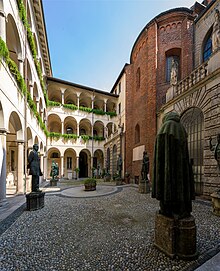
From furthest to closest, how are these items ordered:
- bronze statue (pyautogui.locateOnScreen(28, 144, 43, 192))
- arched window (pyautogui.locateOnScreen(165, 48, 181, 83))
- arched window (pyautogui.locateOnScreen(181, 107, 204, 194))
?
arched window (pyautogui.locateOnScreen(165, 48, 181, 83))
arched window (pyautogui.locateOnScreen(181, 107, 204, 194))
bronze statue (pyautogui.locateOnScreen(28, 144, 43, 192))

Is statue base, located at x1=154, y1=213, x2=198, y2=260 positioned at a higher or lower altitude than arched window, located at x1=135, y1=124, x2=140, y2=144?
lower

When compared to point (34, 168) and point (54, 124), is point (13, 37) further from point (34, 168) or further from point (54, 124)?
point (54, 124)

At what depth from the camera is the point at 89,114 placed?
2650cm

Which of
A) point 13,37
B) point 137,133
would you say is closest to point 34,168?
point 13,37

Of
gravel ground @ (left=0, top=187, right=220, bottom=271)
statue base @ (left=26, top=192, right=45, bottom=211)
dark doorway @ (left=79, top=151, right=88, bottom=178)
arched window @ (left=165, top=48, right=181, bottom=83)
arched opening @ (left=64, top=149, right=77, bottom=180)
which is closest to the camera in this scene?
gravel ground @ (left=0, top=187, right=220, bottom=271)

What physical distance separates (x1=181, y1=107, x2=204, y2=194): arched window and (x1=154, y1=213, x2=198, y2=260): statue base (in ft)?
22.1

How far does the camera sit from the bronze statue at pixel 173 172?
3059 mm

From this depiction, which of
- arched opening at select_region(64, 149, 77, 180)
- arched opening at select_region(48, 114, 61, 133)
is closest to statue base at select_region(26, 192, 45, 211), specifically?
arched opening at select_region(64, 149, 77, 180)

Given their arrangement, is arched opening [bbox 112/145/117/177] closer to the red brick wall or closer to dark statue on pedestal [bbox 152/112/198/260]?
the red brick wall

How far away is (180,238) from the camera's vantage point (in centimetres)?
301

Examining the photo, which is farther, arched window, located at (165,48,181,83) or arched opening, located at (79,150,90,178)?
arched opening, located at (79,150,90,178)

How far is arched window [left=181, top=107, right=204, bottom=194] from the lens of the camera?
8930 mm

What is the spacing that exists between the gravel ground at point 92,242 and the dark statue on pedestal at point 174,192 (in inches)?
9.6

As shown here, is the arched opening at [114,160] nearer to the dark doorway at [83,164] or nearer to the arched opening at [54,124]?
the dark doorway at [83,164]
